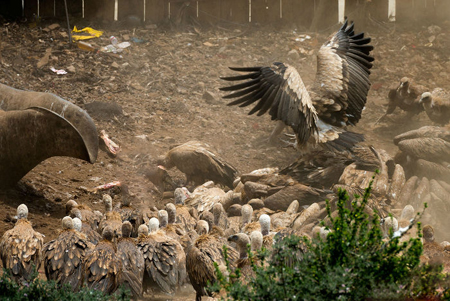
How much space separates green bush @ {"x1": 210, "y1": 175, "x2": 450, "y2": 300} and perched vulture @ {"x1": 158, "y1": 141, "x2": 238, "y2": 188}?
5.35 m

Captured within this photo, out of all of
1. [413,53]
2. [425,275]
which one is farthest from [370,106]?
[425,275]

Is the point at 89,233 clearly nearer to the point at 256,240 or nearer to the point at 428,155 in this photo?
the point at 256,240

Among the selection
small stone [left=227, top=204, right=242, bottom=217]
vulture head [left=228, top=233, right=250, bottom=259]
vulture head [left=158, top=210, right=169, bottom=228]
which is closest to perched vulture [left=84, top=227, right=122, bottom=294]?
vulture head [left=228, top=233, right=250, bottom=259]

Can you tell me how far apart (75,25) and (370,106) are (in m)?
6.52

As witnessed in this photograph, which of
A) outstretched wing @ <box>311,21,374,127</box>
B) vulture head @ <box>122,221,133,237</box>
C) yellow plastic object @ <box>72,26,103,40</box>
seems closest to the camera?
vulture head @ <box>122,221,133,237</box>

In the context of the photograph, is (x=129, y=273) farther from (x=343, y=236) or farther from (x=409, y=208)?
(x=409, y=208)

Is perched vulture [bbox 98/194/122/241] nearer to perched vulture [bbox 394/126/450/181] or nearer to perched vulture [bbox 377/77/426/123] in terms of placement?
perched vulture [bbox 394/126/450/181]

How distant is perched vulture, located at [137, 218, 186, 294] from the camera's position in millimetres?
5493

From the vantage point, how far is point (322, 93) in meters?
8.74

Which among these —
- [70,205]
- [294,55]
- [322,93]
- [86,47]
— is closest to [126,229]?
[70,205]

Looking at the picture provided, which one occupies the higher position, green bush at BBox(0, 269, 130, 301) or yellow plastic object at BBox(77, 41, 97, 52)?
yellow plastic object at BBox(77, 41, 97, 52)

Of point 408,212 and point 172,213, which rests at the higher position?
point 408,212

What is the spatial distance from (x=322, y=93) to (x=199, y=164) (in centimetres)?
205

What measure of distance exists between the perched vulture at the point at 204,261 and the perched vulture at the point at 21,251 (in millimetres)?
1360
